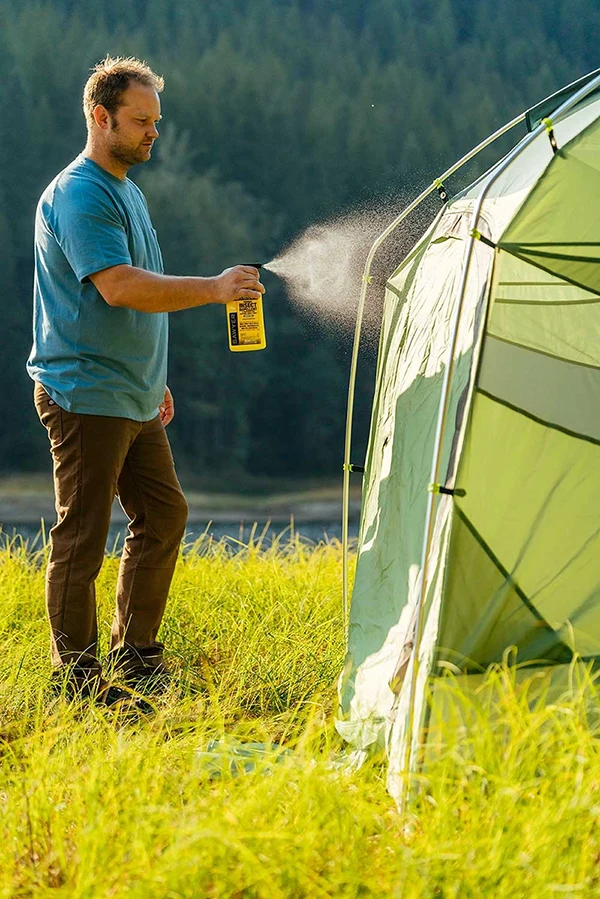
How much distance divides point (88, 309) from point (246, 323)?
398 mm

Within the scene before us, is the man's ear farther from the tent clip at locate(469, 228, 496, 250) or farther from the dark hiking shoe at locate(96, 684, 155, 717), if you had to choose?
the dark hiking shoe at locate(96, 684, 155, 717)

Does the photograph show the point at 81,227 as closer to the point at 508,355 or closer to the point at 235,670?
the point at 508,355

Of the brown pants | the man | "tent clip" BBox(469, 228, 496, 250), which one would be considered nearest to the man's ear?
the man

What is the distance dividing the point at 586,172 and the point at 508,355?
0.42 metres

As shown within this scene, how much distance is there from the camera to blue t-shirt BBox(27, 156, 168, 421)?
8.80 feet

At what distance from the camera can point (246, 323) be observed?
108 inches

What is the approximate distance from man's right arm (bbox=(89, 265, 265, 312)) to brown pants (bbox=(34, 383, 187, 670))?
1.04ft

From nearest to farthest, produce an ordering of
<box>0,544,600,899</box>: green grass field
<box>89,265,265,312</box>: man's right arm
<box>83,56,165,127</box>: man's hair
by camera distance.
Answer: <box>0,544,600,899</box>: green grass field
<box>89,265,265,312</box>: man's right arm
<box>83,56,165,127</box>: man's hair

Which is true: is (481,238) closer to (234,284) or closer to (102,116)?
(234,284)

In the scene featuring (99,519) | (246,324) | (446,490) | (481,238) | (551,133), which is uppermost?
(551,133)

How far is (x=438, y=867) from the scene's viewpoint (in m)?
1.68

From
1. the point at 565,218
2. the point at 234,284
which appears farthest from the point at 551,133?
the point at 234,284

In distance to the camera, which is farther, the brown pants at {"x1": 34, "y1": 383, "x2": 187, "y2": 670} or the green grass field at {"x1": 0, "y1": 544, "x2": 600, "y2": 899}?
the brown pants at {"x1": 34, "y1": 383, "x2": 187, "y2": 670}

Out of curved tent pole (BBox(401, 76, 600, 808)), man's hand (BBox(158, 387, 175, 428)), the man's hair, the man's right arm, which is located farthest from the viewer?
man's hand (BBox(158, 387, 175, 428))
